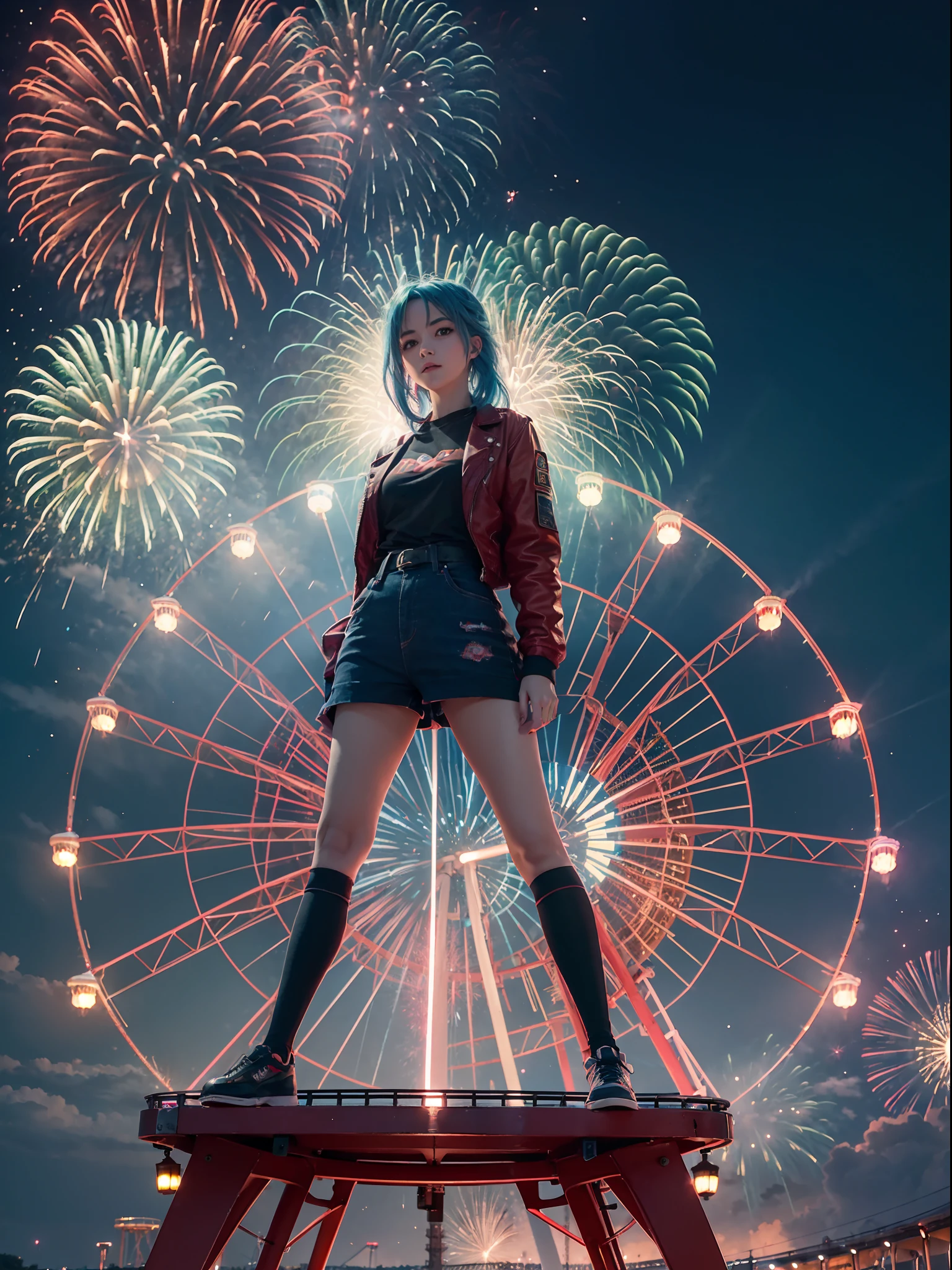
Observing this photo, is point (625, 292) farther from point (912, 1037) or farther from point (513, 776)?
point (912, 1037)

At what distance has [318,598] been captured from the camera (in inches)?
467

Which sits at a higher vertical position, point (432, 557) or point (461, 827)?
point (461, 827)

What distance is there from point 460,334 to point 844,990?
797 centimetres

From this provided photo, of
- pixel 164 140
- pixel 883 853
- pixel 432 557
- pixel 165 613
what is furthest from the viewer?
pixel 883 853

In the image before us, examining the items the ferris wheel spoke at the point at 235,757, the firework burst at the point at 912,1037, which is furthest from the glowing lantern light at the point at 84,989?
the firework burst at the point at 912,1037

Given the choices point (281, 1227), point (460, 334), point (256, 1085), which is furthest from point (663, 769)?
point (256, 1085)

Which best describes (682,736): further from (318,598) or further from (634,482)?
(318,598)

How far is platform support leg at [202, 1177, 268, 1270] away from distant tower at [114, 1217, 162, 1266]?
898cm

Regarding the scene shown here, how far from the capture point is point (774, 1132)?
15516 mm

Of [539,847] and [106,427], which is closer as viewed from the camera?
[539,847]

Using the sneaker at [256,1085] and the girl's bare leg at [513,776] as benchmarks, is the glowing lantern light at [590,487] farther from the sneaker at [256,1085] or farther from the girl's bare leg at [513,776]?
the sneaker at [256,1085]

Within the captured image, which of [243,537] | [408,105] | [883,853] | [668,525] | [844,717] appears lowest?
[883,853]

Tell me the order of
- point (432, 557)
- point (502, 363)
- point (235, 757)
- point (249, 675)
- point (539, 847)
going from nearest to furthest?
point (539, 847) → point (432, 557) → point (502, 363) → point (235, 757) → point (249, 675)

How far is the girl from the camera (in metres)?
2.19
